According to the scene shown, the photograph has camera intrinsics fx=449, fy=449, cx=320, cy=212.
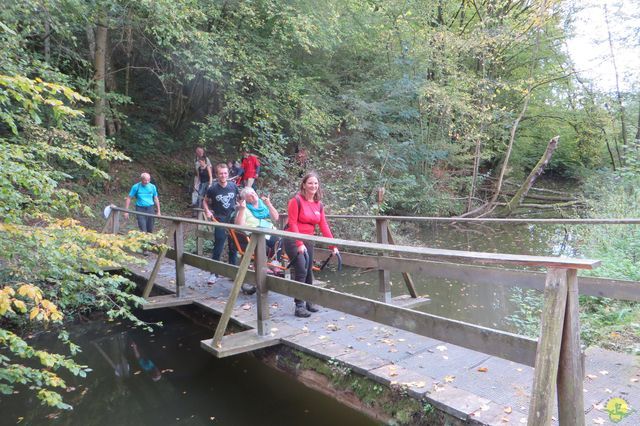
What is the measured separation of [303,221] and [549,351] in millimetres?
3319

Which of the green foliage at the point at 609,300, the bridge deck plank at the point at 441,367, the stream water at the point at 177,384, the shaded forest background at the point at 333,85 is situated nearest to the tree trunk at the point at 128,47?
the shaded forest background at the point at 333,85

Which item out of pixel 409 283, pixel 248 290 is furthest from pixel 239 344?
pixel 409 283

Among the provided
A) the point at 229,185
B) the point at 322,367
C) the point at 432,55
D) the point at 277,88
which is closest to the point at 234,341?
the point at 322,367

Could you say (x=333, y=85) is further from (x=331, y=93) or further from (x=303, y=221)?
(x=303, y=221)

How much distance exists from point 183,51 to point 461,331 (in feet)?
35.0

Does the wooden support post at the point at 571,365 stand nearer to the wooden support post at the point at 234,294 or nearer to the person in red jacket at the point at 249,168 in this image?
the wooden support post at the point at 234,294

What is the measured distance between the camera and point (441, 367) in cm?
379

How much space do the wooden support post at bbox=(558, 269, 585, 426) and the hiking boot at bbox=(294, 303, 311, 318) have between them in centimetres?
336

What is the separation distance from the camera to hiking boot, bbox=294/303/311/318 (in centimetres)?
526

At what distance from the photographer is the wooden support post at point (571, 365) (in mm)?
2150

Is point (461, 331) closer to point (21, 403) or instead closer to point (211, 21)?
point (21, 403)

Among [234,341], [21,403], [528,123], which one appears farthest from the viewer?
[528,123]

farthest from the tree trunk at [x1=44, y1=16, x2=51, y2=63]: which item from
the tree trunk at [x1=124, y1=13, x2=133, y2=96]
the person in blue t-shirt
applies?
the person in blue t-shirt

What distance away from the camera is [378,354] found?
4.10 meters
